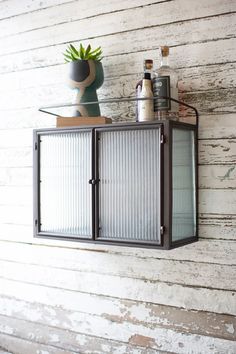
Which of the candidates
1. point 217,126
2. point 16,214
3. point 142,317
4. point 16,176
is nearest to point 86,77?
point 217,126

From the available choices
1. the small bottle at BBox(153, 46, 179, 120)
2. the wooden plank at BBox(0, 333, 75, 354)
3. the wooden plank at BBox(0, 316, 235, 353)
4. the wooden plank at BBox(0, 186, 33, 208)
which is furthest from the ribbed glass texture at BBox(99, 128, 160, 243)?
the wooden plank at BBox(0, 333, 75, 354)

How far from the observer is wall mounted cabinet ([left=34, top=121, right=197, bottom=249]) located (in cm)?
159

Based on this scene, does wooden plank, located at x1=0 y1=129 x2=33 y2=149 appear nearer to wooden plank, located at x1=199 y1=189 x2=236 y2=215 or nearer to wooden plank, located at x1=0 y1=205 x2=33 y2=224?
wooden plank, located at x1=0 y1=205 x2=33 y2=224

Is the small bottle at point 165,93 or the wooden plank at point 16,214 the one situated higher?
the small bottle at point 165,93

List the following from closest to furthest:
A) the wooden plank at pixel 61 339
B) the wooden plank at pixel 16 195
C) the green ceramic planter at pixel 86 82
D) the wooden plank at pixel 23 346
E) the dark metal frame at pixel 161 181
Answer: the dark metal frame at pixel 161 181
the green ceramic planter at pixel 86 82
the wooden plank at pixel 61 339
the wooden plank at pixel 23 346
the wooden plank at pixel 16 195

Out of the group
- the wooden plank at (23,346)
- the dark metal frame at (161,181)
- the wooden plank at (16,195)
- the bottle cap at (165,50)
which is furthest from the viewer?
the wooden plank at (16,195)

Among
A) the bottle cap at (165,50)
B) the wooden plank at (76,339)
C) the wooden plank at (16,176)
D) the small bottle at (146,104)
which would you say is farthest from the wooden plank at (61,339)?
the bottle cap at (165,50)

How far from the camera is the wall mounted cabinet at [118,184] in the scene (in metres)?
1.59

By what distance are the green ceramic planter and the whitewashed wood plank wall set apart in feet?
0.42

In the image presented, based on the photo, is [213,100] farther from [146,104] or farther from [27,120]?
[27,120]

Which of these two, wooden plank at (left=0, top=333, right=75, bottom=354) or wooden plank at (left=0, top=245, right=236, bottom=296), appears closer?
wooden plank at (left=0, top=245, right=236, bottom=296)

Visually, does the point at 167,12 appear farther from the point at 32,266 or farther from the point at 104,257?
the point at 32,266

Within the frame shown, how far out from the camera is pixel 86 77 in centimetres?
185

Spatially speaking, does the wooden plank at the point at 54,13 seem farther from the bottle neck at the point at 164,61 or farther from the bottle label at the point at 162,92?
the bottle label at the point at 162,92
